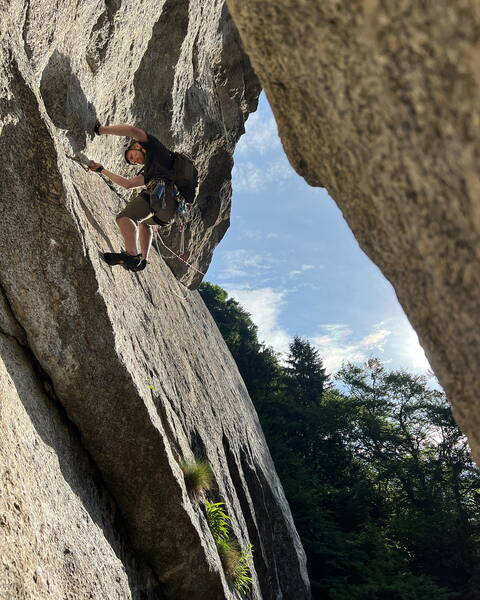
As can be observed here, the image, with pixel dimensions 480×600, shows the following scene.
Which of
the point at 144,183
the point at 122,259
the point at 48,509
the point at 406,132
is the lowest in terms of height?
the point at 48,509

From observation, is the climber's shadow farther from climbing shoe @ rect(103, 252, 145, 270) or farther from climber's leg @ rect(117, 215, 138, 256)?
climbing shoe @ rect(103, 252, 145, 270)

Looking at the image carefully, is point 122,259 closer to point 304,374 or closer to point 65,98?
point 65,98

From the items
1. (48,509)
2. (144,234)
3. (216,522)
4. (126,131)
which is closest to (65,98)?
(126,131)

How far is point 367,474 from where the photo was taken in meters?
25.3

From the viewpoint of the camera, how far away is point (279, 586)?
909 cm

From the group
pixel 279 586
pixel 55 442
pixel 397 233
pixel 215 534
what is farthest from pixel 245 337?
pixel 397 233

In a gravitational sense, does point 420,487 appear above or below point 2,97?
below

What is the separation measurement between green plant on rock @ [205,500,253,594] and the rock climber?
3368 millimetres

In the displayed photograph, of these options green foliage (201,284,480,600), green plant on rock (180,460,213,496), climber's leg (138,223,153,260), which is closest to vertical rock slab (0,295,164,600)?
green plant on rock (180,460,213,496)

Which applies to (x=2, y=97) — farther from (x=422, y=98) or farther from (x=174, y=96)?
(x=174, y=96)

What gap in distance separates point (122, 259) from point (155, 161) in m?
1.48

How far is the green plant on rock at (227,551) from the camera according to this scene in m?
5.68

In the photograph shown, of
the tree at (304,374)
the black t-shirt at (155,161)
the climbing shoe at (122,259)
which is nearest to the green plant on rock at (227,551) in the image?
the climbing shoe at (122,259)

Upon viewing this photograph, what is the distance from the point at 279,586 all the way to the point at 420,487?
624 inches
